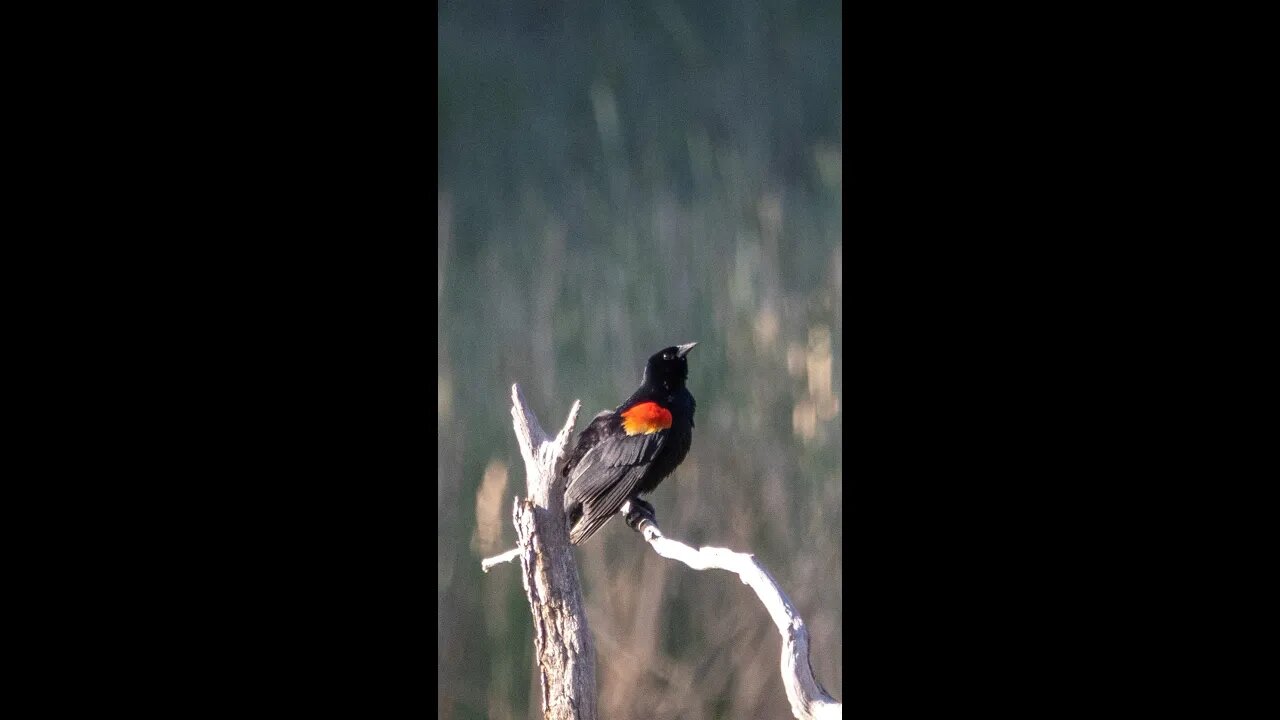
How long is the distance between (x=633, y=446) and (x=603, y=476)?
0.10 m

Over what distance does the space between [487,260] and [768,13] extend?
0.86 metres

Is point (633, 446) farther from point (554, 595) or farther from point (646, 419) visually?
point (554, 595)

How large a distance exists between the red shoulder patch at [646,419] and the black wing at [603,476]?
0.01 m

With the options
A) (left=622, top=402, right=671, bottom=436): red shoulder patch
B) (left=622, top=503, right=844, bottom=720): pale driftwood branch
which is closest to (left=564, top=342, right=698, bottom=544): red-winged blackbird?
(left=622, top=402, right=671, bottom=436): red shoulder patch

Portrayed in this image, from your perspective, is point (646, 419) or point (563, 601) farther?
point (646, 419)

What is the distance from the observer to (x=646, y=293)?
366 centimetres

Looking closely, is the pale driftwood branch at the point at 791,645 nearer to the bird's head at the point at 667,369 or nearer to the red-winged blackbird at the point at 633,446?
the red-winged blackbird at the point at 633,446

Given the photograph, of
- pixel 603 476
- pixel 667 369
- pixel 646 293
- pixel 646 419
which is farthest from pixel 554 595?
pixel 646 293

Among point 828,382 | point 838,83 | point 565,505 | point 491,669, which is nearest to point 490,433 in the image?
point 565,505

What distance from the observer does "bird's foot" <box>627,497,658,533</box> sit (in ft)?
12.1

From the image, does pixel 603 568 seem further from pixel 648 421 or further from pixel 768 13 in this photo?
pixel 768 13

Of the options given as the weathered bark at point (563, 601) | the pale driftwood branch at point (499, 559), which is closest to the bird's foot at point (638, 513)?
the weathered bark at point (563, 601)

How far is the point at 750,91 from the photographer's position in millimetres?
3641

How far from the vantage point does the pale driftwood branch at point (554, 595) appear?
11.5 feet
